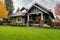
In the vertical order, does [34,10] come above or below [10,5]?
below

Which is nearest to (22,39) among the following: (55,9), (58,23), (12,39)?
(12,39)

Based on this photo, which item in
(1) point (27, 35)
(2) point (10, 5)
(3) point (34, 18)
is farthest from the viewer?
(2) point (10, 5)

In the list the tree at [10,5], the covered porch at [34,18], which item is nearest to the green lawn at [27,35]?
the covered porch at [34,18]

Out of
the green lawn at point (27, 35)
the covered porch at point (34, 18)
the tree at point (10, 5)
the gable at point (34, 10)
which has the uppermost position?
the tree at point (10, 5)

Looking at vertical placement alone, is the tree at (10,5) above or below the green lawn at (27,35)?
above

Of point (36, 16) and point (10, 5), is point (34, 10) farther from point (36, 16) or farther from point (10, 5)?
point (10, 5)

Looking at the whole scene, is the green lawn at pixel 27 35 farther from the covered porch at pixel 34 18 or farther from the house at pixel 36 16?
the covered porch at pixel 34 18

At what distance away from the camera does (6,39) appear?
33.1 feet

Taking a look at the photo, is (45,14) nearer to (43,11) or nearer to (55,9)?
(43,11)

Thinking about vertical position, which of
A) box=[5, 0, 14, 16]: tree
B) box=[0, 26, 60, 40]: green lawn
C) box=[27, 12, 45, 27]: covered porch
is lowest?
box=[0, 26, 60, 40]: green lawn

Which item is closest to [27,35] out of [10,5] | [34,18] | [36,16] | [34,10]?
[34,10]

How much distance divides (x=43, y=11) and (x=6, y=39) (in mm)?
22947

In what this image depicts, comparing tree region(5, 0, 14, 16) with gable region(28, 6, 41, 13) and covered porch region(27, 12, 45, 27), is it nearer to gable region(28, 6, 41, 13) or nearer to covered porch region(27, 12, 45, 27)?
covered porch region(27, 12, 45, 27)

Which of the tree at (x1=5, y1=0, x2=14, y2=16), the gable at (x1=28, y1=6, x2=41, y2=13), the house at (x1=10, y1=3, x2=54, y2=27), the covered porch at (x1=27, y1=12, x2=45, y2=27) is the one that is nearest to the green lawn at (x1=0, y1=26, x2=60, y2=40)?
the house at (x1=10, y1=3, x2=54, y2=27)
